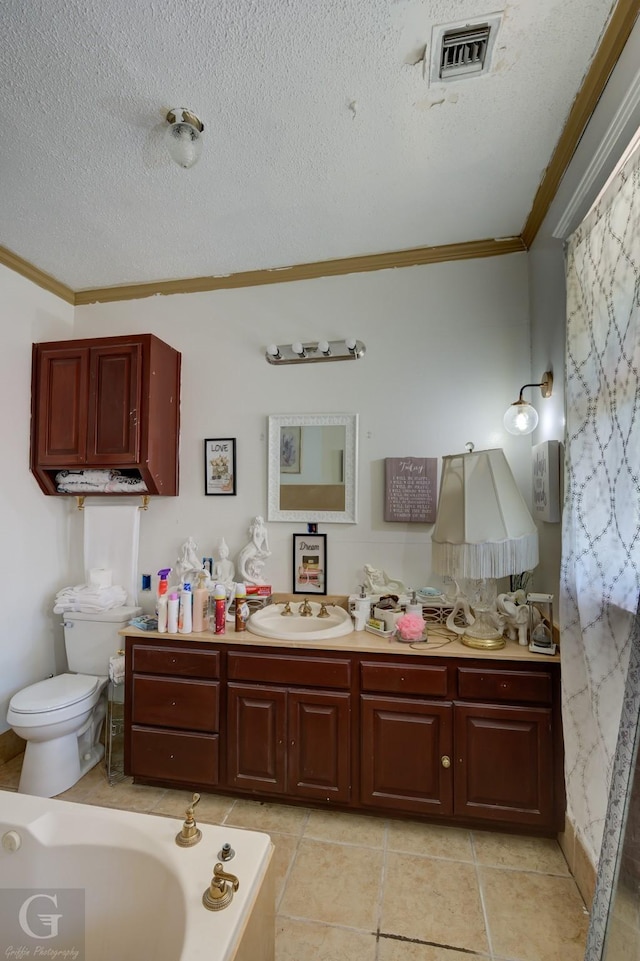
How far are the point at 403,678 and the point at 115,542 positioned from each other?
1940 millimetres

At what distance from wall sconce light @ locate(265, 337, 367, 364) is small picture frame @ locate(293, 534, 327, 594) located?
105 centimetres

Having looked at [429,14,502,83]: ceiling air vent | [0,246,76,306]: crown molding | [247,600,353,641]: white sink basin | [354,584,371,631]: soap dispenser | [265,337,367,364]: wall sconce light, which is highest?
[429,14,502,83]: ceiling air vent

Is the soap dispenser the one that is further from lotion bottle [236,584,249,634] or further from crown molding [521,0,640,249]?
crown molding [521,0,640,249]

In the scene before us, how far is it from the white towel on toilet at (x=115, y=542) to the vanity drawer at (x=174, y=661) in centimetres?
59

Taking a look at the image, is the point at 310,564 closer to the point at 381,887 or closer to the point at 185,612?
the point at 185,612

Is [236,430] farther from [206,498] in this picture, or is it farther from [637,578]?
[637,578]

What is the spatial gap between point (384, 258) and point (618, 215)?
1495 millimetres

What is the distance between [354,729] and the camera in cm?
201

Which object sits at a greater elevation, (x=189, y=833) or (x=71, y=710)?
(x=189, y=833)

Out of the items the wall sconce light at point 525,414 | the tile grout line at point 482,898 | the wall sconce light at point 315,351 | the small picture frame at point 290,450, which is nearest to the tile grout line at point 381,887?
the tile grout line at point 482,898

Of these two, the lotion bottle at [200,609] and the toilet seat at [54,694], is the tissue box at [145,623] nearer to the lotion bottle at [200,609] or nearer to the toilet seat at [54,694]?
the lotion bottle at [200,609]

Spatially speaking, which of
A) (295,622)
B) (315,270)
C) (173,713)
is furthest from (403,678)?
(315,270)

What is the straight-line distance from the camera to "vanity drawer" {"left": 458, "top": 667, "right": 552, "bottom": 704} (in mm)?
1856

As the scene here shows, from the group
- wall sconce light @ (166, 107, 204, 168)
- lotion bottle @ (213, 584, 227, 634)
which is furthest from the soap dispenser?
wall sconce light @ (166, 107, 204, 168)
